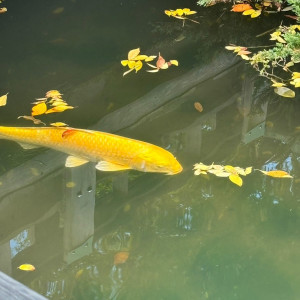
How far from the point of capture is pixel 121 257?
2.41 metres

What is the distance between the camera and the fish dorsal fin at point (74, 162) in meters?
2.84

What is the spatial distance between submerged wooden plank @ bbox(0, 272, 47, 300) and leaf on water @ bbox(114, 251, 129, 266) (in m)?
1.12

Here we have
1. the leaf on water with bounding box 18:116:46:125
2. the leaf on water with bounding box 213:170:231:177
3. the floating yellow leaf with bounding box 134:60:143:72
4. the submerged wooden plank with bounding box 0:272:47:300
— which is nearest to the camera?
the submerged wooden plank with bounding box 0:272:47:300

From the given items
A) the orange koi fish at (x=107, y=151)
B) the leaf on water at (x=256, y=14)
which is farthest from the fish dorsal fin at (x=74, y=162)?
the leaf on water at (x=256, y=14)

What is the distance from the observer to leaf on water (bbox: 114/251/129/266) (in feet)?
7.83

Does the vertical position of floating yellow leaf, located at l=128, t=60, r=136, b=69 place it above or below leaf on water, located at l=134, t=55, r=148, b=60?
below

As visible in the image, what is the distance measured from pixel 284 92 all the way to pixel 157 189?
134cm

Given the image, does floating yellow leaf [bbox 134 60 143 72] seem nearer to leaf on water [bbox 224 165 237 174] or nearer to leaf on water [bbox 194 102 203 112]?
leaf on water [bbox 194 102 203 112]

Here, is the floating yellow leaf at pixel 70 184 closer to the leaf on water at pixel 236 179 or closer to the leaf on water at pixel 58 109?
the leaf on water at pixel 58 109

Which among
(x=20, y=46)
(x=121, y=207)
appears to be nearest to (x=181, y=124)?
(x=121, y=207)

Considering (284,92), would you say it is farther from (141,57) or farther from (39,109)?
(39,109)

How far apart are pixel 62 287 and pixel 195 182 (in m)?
0.93

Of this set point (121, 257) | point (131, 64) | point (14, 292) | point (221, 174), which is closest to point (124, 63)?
point (131, 64)

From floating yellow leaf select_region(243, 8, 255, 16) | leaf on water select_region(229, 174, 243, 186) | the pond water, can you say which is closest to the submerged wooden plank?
the pond water
